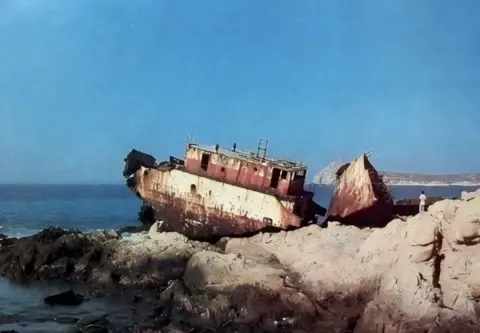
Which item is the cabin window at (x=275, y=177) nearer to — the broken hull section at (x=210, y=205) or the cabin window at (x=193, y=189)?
the broken hull section at (x=210, y=205)

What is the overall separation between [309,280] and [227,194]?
24.1ft

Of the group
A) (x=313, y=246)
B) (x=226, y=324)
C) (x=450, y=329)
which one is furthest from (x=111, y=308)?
(x=450, y=329)

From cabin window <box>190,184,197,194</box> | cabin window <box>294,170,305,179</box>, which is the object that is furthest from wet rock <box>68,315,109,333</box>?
cabin window <box>294,170,305,179</box>

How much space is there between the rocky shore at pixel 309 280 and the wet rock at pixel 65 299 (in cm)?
17

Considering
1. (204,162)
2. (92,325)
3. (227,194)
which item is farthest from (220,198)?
(92,325)

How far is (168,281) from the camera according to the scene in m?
19.8

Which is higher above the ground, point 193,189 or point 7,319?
point 193,189

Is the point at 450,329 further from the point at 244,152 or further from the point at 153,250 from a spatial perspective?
the point at 244,152

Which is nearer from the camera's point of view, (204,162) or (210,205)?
(210,205)

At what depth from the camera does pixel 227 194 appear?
77.3ft

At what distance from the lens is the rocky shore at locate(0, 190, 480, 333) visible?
1465cm

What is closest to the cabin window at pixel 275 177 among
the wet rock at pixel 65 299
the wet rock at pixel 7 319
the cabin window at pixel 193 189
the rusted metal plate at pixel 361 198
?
the rusted metal plate at pixel 361 198

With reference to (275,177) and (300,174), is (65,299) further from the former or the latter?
(300,174)

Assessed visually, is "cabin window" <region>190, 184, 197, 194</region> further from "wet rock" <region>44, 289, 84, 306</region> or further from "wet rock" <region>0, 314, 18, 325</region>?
"wet rock" <region>0, 314, 18, 325</region>
